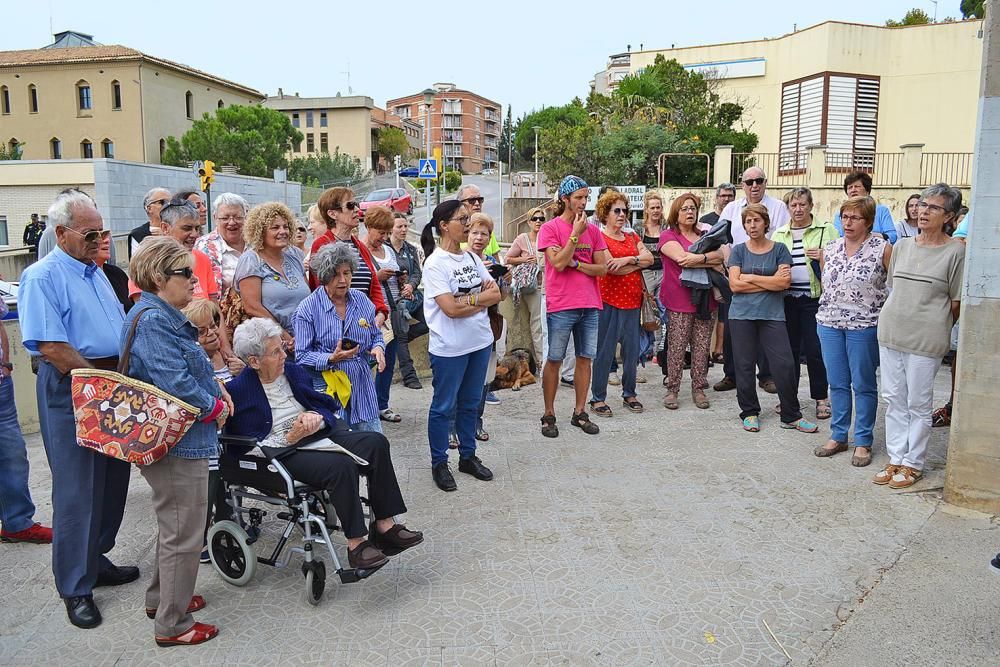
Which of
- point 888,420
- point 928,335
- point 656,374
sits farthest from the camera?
point 656,374

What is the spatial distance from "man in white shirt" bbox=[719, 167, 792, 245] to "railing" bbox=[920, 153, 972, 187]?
14.7 m

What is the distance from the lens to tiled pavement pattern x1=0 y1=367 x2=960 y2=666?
10.7 ft

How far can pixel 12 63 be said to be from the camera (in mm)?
52094

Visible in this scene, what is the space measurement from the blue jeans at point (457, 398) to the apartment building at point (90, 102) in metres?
53.0

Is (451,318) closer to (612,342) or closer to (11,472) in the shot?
(612,342)

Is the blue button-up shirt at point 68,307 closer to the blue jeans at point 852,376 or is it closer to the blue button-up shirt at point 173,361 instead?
the blue button-up shirt at point 173,361

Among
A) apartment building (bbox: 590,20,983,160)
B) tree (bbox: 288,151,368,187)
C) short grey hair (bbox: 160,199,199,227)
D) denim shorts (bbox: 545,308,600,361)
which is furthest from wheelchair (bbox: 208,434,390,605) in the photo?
tree (bbox: 288,151,368,187)

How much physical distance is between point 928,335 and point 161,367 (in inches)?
173

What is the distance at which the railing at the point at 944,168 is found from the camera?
786 inches

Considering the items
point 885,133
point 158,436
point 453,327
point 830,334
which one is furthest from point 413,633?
point 885,133

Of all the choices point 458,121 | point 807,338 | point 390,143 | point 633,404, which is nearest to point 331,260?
point 633,404

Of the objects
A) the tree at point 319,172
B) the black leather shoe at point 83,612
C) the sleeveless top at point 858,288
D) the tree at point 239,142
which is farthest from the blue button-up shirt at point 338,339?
Result: the tree at point 319,172

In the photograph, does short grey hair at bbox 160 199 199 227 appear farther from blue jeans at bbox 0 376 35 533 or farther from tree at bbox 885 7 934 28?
tree at bbox 885 7 934 28

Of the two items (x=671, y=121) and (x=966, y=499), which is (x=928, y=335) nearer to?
(x=966, y=499)
